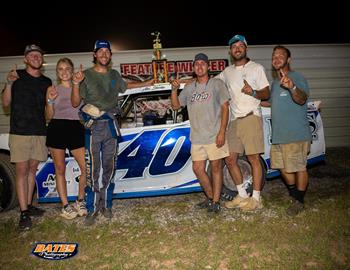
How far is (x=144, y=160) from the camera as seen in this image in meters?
3.97

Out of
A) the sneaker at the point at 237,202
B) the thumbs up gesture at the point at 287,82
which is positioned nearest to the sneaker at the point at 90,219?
the sneaker at the point at 237,202

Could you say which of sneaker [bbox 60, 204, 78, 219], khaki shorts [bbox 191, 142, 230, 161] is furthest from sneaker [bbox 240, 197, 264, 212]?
sneaker [bbox 60, 204, 78, 219]

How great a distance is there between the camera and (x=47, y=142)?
3748 mm

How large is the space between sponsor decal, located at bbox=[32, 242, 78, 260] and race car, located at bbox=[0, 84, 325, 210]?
86 cm

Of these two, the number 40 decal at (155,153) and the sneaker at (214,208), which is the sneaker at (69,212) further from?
the sneaker at (214,208)

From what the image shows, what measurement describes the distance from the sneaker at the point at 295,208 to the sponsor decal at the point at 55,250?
2.52 metres

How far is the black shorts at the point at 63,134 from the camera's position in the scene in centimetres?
370

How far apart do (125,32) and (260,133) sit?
373 inches

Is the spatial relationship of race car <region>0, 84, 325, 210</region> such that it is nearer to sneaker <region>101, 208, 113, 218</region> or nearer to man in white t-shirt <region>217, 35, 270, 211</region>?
sneaker <region>101, 208, 113, 218</region>

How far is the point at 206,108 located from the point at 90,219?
77.1 inches

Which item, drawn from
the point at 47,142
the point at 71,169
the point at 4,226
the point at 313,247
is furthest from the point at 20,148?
the point at 313,247

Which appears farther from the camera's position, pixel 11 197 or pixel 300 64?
pixel 300 64

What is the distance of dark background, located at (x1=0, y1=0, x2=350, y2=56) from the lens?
1160 centimetres

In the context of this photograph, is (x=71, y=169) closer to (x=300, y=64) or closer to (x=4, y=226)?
(x=4, y=226)
